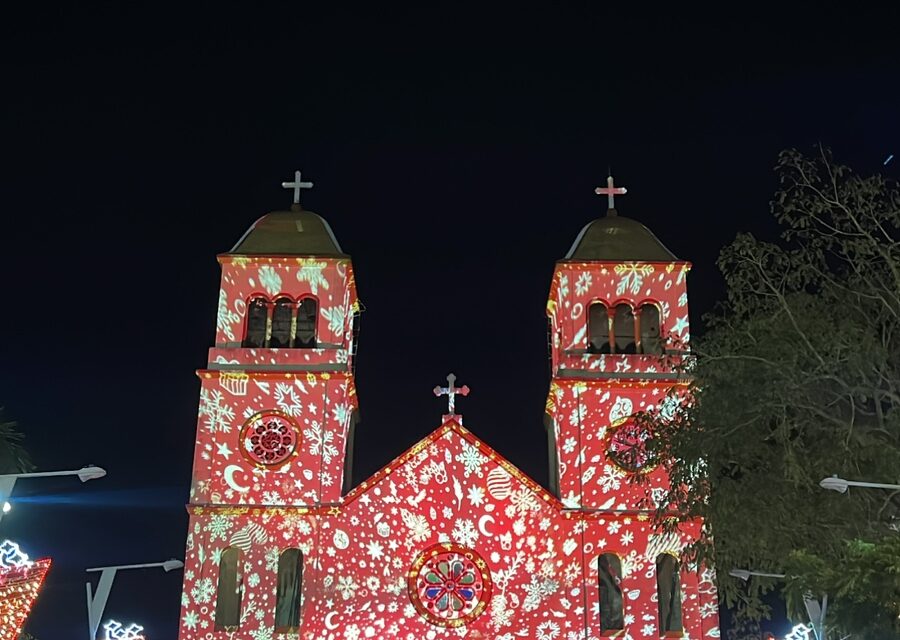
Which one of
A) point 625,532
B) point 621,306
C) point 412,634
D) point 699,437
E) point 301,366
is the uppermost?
point 621,306

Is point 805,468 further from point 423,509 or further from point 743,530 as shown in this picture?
point 423,509

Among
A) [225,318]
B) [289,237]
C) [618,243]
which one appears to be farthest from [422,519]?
[618,243]

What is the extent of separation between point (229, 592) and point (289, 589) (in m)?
1.18

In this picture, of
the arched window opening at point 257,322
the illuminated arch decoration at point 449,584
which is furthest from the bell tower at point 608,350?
the arched window opening at point 257,322

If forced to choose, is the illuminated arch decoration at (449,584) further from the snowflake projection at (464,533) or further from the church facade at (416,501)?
the snowflake projection at (464,533)

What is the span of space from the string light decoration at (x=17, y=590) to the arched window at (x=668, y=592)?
43.3 ft

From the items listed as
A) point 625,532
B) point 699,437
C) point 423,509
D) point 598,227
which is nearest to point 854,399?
point 699,437

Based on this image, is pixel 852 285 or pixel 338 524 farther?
pixel 338 524

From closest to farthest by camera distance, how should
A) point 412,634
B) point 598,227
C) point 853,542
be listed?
1. point 853,542
2. point 412,634
3. point 598,227

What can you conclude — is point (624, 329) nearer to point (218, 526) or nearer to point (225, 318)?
point (225, 318)

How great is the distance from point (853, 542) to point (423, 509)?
12341 mm

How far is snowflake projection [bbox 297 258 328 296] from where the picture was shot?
24.7 metres

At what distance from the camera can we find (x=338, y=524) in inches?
887

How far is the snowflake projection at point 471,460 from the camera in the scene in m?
23.1
